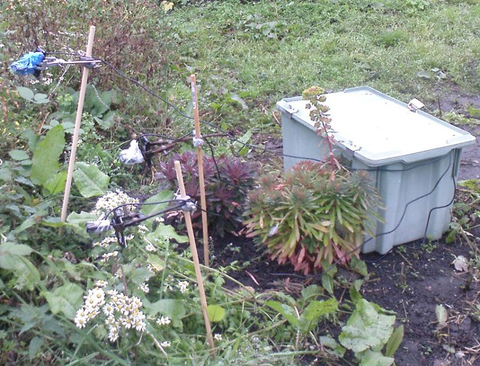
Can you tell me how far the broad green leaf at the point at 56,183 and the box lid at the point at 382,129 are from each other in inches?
52.7

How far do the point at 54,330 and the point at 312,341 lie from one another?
111 centimetres

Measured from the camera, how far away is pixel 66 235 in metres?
2.79

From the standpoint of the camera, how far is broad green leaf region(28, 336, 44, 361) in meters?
2.20

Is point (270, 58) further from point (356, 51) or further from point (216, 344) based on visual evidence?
point (216, 344)

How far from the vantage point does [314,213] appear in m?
3.06

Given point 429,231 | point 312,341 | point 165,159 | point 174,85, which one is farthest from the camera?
point 174,85

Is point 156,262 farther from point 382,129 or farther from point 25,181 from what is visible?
point 382,129

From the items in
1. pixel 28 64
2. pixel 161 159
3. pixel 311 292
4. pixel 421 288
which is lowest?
pixel 421 288

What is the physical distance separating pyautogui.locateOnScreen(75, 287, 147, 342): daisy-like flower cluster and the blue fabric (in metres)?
0.95

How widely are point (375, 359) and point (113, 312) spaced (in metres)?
1.11

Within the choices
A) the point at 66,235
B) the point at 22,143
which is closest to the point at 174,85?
the point at 22,143

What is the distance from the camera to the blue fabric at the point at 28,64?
2520mm

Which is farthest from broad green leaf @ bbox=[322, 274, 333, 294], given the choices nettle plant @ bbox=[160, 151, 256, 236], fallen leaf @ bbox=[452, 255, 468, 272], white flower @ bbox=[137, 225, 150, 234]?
white flower @ bbox=[137, 225, 150, 234]

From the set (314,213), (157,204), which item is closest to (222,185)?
(157,204)
